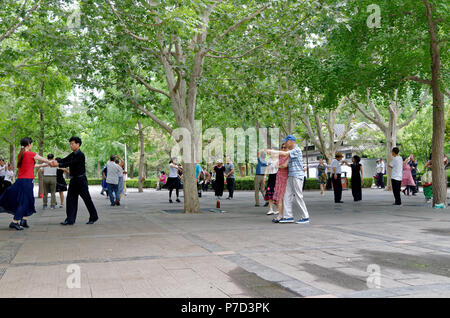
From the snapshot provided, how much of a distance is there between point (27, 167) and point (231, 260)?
5828 millimetres

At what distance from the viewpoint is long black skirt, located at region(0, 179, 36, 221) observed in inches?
365

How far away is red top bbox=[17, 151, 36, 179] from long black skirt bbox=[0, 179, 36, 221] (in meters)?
0.11

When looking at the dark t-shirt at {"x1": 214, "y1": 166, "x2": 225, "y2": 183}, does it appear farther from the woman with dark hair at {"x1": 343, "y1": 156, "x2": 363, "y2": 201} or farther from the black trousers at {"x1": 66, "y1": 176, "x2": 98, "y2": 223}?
the black trousers at {"x1": 66, "y1": 176, "x2": 98, "y2": 223}

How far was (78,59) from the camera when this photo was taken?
13.5 meters

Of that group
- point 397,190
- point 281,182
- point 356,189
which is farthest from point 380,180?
point 281,182

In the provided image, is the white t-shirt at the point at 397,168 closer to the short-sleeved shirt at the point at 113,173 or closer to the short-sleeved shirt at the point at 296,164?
the short-sleeved shirt at the point at 296,164

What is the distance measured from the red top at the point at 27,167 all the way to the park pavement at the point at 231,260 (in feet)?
3.79

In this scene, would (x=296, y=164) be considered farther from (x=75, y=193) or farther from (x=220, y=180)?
(x=220, y=180)

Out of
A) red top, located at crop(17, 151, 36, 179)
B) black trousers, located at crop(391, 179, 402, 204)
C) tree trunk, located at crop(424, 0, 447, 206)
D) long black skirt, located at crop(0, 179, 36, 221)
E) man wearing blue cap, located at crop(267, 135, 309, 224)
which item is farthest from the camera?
black trousers, located at crop(391, 179, 402, 204)

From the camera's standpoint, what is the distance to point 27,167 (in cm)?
946

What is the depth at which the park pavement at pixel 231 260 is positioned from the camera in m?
4.23

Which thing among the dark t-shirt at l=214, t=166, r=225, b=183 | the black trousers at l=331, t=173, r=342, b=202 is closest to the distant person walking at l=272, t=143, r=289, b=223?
the black trousers at l=331, t=173, r=342, b=202

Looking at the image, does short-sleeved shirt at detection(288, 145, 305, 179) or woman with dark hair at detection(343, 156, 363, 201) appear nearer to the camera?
short-sleeved shirt at detection(288, 145, 305, 179)
